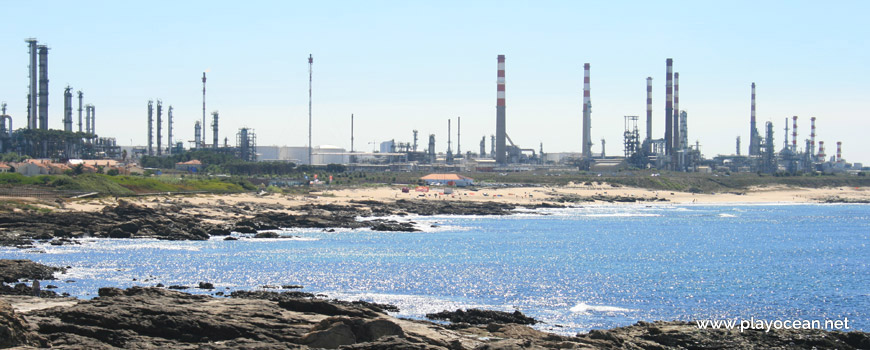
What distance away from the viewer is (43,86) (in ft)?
358

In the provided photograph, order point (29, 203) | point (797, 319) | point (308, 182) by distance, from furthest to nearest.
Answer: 1. point (308, 182)
2. point (29, 203)
3. point (797, 319)

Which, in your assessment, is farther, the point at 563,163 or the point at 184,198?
the point at 563,163

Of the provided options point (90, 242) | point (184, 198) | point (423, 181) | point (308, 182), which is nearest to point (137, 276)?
point (90, 242)

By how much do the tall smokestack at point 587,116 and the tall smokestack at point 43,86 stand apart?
88.6 m

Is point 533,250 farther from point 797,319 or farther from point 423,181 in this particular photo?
point 423,181

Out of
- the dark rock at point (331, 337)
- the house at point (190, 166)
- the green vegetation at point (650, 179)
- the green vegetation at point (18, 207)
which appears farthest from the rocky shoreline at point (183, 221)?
the house at point (190, 166)

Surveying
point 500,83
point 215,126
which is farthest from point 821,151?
point 215,126

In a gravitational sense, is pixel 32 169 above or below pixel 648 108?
below

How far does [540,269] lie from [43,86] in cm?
8969

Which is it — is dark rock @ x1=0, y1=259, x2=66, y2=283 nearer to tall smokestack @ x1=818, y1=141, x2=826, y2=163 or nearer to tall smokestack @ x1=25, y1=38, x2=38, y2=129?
tall smokestack @ x1=25, y1=38, x2=38, y2=129

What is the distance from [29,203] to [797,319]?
50019mm

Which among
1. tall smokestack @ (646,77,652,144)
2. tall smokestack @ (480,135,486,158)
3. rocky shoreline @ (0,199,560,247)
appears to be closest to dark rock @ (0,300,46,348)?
rocky shoreline @ (0,199,560,247)

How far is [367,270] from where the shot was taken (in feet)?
128

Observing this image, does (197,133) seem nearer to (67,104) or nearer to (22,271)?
(67,104)
